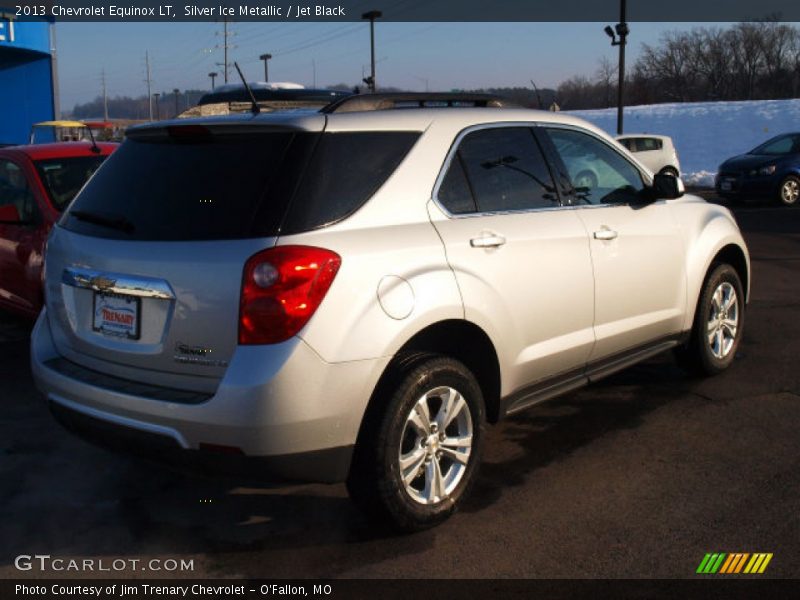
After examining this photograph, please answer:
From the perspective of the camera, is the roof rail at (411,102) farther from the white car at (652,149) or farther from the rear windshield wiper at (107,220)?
the white car at (652,149)

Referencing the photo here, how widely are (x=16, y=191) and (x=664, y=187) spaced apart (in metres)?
4.90

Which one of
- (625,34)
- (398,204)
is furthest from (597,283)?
(625,34)

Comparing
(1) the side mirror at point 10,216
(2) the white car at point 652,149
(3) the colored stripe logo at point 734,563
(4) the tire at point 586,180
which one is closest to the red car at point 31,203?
(1) the side mirror at point 10,216

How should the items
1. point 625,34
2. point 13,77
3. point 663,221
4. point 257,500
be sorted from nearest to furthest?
1. point 257,500
2. point 663,221
3. point 625,34
4. point 13,77

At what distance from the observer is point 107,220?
3777 millimetres

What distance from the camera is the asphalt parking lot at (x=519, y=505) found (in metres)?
3.58

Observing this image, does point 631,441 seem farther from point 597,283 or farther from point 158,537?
point 158,537

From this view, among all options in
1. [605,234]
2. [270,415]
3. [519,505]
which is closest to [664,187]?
[605,234]

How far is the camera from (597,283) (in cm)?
468

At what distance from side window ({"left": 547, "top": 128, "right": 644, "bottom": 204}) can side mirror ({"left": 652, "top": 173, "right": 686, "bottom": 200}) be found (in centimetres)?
10

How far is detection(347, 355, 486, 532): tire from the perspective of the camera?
3.53 metres

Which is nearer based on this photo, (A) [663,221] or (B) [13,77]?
(A) [663,221]

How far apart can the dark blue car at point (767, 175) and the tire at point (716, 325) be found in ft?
44.6

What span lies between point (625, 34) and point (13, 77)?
66.4 feet
